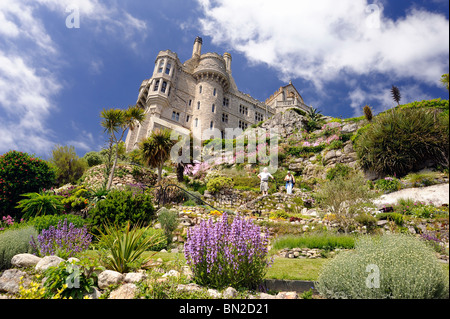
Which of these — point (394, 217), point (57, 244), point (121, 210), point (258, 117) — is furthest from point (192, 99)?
point (57, 244)

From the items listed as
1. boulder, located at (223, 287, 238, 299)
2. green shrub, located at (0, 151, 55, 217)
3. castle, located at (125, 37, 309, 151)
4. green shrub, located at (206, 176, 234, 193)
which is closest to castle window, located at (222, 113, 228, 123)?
castle, located at (125, 37, 309, 151)

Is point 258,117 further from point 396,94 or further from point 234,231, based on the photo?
point 234,231

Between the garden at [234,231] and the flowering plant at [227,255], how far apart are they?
20 mm

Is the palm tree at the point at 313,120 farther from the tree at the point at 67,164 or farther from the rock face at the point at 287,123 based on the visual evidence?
the tree at the point at 67,164

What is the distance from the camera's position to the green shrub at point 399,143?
1166 cm

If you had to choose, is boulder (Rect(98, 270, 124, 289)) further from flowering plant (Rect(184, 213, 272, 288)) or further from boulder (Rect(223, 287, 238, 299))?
boulder (Rect(223, 287, 238, 299))

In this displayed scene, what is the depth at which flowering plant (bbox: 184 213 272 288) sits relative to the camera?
3654 mm

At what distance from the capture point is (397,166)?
13117 millimetres

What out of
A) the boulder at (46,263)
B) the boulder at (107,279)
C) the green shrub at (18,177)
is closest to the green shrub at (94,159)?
the green shrub at (18,177)

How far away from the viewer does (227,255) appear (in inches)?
142

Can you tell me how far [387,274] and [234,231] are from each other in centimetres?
201
